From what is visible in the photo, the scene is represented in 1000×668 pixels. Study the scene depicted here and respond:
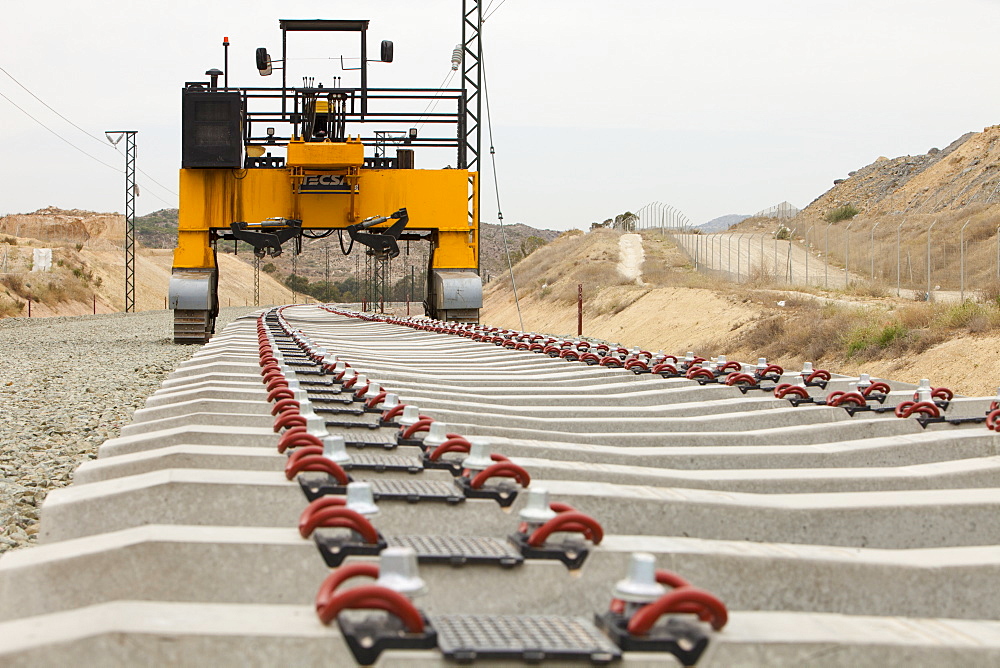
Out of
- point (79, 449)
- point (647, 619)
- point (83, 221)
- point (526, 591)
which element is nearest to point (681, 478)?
point (526, 591)

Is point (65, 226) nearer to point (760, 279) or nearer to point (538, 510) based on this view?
point (760, 279)

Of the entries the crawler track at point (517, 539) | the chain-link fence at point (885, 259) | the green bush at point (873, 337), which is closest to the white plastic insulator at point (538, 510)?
the crawler track at point (517, 539)

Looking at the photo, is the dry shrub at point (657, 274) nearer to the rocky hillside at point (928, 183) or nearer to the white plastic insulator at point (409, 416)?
the rocky hillside at point (928, 183)

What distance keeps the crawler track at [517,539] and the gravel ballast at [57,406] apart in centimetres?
209

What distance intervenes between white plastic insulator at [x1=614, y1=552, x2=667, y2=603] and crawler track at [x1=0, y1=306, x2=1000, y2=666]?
55 millimetres

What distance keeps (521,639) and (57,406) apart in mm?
9469

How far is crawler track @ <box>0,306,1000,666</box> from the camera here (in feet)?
6.13

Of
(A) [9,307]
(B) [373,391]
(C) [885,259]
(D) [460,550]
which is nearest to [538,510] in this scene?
(D) [460,550]

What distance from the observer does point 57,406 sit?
405 inches

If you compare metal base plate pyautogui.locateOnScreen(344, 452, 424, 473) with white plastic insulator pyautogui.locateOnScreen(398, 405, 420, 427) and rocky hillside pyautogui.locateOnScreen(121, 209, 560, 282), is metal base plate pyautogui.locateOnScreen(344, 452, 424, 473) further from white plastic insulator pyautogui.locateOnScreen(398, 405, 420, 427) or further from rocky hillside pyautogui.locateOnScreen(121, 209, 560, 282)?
rocky hillside pyautogui.locateOnScreen(121, 209, 560, 282)

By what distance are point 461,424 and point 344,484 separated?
1.76m

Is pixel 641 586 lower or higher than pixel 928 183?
lower

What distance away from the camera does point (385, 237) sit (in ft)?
60.9

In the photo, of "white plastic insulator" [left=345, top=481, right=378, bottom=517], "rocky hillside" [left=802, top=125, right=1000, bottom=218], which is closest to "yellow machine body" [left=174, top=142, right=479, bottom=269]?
"white plastic insulator" [left=345, top=481, right=378, bottom=517]
